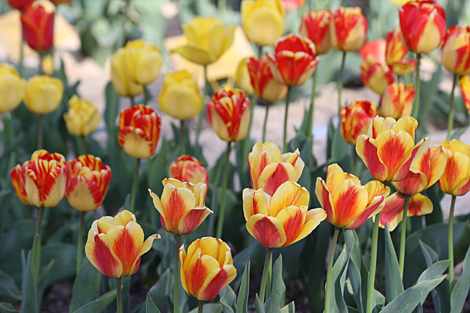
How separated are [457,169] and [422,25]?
1.25 feet

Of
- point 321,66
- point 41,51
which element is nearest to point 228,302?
point 41,51

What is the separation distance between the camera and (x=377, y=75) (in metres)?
1.30

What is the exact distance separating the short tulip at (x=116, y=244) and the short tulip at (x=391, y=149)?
12.7 inches

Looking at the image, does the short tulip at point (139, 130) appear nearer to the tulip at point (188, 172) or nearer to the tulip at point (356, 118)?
the tulip at point (188, 172)

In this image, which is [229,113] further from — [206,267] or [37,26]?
[37,26]

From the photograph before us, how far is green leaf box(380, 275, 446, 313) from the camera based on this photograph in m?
0.77

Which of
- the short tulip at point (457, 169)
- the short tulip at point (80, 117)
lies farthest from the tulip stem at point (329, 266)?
the short tulip at point (80, 117)

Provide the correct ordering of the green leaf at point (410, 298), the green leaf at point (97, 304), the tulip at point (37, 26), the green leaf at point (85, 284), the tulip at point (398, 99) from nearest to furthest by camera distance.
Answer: the green leaf at point (410, 298) → the green leaf at point (97, 304) → the green leaf at point (85, 284) → the tulip at point (398, 99) → the tulip at point (37, 26)

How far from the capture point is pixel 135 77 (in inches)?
51.9

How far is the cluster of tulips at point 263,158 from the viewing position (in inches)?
25.8

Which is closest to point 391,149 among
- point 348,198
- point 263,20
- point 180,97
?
point 348,198

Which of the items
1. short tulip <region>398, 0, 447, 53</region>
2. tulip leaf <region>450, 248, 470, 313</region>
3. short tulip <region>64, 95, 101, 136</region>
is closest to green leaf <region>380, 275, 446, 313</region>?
tulip leaf <region>450, 248, 470, 313</region>

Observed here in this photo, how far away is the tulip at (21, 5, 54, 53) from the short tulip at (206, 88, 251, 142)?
1.24 metres

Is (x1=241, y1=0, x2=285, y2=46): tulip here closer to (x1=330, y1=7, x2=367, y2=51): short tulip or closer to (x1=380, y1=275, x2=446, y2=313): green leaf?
(x1=330, y1=7, x2=367, y2=51): short tulip
